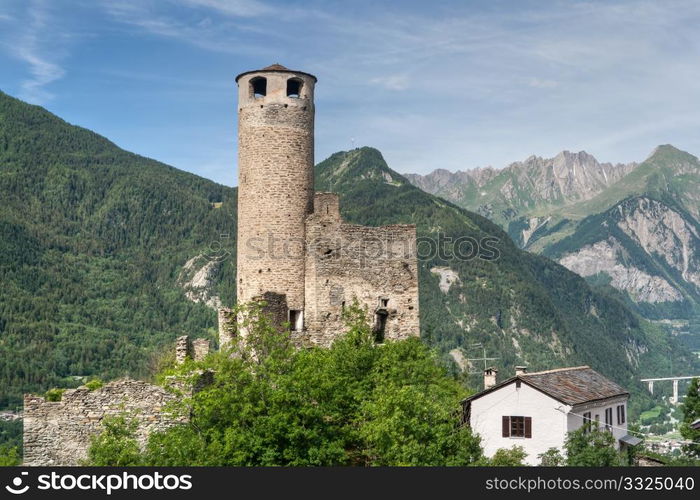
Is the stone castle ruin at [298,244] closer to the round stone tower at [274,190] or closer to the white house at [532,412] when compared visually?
the round stone tower at [274,190]

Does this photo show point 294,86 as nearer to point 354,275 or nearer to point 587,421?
point 354,275

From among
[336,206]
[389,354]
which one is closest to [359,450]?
[389,354]

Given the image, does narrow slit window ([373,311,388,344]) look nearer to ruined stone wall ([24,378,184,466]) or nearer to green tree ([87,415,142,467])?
ruined stone wall ([24,378,184,466])

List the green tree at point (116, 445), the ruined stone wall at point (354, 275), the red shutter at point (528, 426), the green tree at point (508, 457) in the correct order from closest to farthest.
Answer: the green tree at point (116, 445)
the green tree at point (508, 457)
the ruined stone wall at point (354, 275)
the red shutter at point (528, 426)

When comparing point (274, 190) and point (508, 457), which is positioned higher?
point (274, 190)

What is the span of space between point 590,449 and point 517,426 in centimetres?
577

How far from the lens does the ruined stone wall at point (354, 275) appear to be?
40281 millimetres

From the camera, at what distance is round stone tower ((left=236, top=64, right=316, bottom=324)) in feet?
132

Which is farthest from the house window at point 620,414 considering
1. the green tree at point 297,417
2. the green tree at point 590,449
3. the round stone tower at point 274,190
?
the round stone tower at point 274,190

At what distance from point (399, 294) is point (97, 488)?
65.4 feet

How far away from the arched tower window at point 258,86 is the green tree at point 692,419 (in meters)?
27.1

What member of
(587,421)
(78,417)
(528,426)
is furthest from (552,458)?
(78,417)

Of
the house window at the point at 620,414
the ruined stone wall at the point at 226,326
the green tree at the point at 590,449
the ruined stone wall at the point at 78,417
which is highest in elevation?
the ruined stone wall at the point at 226,326

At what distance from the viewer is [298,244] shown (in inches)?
1597
